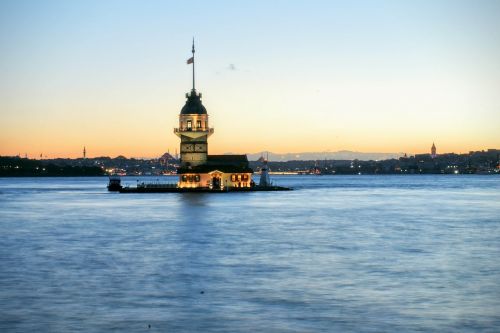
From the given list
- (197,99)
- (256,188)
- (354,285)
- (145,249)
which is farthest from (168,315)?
(256,188)

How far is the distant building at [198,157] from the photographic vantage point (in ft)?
365

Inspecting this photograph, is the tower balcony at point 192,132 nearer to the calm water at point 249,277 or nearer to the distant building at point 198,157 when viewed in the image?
the distant building at point 198,157

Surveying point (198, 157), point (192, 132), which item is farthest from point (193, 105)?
point (198, 157)

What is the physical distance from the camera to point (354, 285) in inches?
1078

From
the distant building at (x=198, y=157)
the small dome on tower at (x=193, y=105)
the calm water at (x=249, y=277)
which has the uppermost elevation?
the small dome on tower at (x=193, y=105)

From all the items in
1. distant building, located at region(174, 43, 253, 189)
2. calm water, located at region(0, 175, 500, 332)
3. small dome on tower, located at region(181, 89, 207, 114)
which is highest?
small dome on tower, located at region(181, 89, 207, 114)

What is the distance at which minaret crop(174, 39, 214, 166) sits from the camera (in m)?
111

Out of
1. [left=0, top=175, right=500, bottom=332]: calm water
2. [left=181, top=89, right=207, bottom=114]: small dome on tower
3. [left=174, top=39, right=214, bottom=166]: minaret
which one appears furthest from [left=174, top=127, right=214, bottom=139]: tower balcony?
[left=0, top=175, right=500, bottom=332]: calm water

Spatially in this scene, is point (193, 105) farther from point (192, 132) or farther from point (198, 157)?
point (198, 157)

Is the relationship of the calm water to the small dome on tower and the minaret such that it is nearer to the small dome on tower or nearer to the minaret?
the minaret

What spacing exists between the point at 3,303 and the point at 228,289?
7.55 m

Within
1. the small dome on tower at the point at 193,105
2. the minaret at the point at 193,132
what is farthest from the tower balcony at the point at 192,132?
the small dome on tower at the point at 193,105

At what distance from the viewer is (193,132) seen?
111m

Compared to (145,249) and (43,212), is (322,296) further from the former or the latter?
(43,212)
